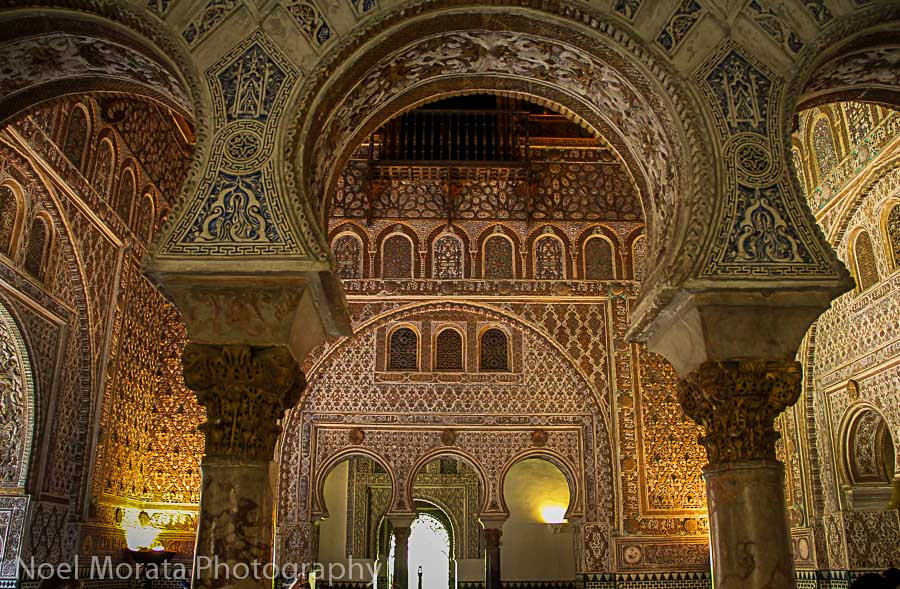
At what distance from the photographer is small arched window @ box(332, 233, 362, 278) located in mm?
12672

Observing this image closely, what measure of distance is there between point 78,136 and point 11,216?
5.09 feet

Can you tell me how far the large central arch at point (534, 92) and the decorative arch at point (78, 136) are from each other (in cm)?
439

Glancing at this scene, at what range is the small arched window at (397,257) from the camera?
41.7 ft

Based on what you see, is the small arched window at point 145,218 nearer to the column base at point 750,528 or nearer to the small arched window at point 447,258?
the small arched window at point 447,258

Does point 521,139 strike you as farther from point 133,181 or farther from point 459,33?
point 459,33

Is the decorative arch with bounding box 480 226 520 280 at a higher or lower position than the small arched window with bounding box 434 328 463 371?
higher

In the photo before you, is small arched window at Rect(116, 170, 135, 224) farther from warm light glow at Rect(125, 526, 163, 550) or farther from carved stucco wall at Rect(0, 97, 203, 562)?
warm light glow at Rect(125, 526, 163, 550)

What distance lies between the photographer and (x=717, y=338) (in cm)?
481

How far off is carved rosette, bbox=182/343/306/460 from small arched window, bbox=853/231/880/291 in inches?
297

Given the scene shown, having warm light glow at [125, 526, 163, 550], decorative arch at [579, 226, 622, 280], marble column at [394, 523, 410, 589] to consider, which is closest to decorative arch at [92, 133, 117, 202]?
warm light glow at [125, 526, 163, 550]

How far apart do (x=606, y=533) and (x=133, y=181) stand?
8.14 m

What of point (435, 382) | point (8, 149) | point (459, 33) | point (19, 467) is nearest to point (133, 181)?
point (8, 149)

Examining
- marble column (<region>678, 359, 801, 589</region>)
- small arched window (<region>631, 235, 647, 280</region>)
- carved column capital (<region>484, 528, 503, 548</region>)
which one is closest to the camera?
marble column (<region>678, 359, 801, 589</region>)

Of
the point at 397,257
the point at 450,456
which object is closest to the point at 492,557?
the point at 450,456
